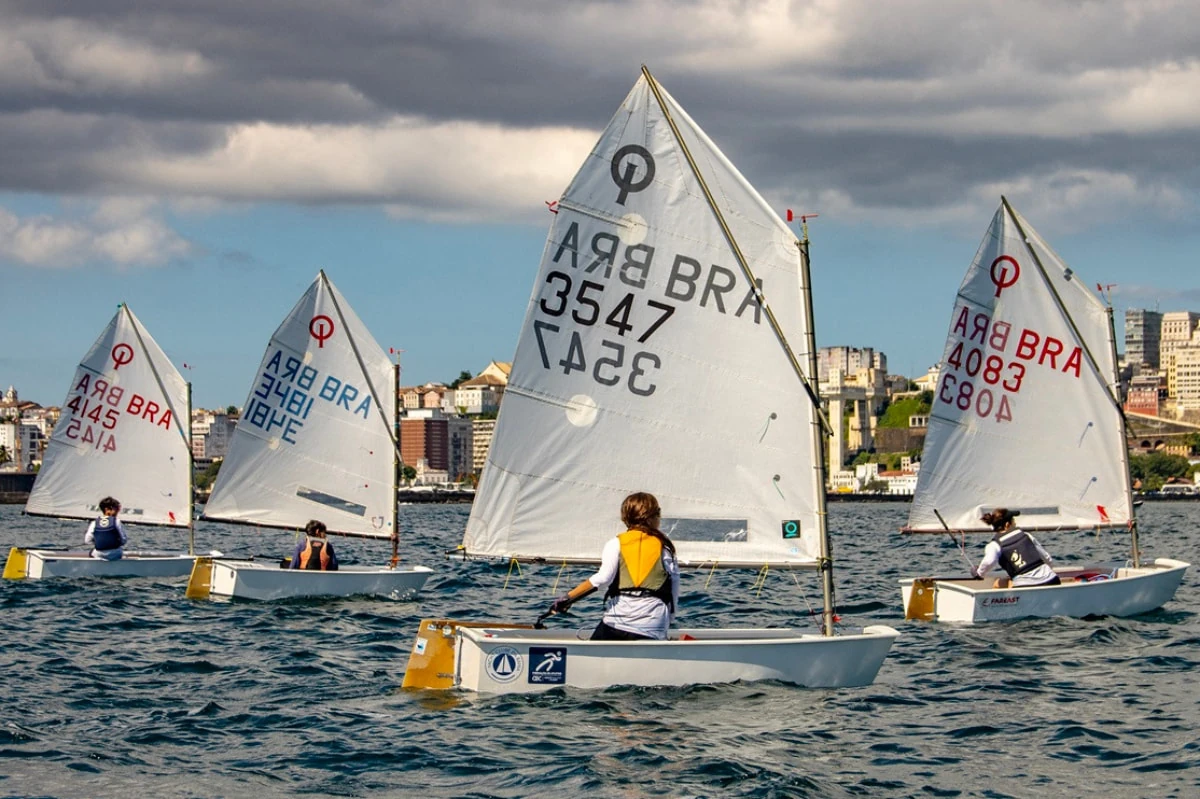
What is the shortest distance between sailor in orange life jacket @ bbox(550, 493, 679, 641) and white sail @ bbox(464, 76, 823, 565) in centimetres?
187

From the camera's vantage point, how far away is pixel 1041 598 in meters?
25.1

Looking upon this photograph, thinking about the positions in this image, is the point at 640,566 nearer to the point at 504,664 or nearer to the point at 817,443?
the point at 504,664

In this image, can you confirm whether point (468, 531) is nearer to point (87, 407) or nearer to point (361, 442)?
point (361, 442)

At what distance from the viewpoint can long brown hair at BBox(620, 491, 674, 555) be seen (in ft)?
52.9

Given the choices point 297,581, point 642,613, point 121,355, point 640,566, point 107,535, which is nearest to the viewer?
point 640,566

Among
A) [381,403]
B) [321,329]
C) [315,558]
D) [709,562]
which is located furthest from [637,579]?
[321,329]

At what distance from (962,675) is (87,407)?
2853cm

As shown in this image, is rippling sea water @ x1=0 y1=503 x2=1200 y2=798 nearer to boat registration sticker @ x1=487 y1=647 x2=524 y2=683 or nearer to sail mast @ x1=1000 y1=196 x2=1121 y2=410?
boat registration sticker @ x1=487 y1=647 x2=524 y2=683

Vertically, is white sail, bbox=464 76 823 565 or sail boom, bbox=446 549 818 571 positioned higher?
white sail, bbox=464 76 823 565

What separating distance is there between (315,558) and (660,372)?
13.2m

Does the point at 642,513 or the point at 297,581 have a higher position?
the point at 642,513

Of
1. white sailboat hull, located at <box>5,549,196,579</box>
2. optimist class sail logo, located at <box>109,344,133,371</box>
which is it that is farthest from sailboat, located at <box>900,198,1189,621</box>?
optimist class sail logo, located at <box>109,344,133,371</box>

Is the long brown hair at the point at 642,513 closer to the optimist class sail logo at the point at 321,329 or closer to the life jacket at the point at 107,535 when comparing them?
the optimist class sail logo at the point at 321,329

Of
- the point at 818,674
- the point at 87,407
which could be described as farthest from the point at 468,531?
the point at 87,407
